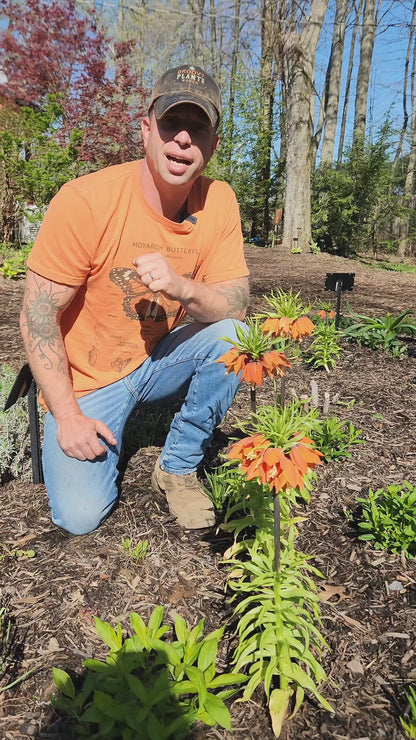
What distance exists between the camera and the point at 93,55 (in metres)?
13.1

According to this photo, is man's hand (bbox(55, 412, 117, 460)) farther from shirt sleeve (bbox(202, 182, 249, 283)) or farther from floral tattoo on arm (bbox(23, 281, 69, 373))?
shirt sleeve (bbox(202, 182, 249, 283))

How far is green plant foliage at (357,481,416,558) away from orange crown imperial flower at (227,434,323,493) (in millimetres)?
935

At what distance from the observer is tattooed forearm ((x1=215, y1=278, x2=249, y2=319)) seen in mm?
2434

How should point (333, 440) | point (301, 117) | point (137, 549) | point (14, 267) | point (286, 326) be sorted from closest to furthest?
point (137, 549) < point (286, 326) < point (333, 440) < point (14, 267) < point (301, 117)

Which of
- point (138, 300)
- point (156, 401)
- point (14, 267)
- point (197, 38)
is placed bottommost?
point (156, 401)

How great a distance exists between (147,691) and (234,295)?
169 centimetres

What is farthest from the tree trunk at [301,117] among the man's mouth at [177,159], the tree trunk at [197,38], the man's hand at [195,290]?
the man's mouth at [177,159]

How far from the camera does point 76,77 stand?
41.7 feet

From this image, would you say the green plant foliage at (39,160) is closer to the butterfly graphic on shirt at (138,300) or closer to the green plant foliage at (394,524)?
the butterfly graphic on shirt at (138,300)

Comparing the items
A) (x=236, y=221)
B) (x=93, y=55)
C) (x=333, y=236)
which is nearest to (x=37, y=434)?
(x=236, y=221)

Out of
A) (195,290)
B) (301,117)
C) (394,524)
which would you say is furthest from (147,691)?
(301,117)

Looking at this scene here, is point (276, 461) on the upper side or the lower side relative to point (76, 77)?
lower

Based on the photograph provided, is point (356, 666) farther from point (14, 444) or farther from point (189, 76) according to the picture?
point (189, 76)

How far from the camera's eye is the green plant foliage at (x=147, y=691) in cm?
126
